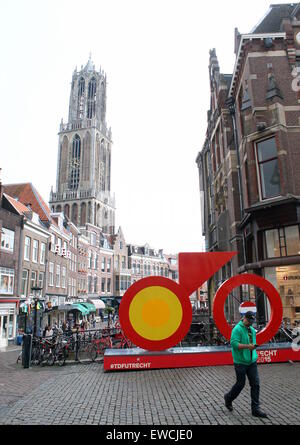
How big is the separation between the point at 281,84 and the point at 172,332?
532 inches

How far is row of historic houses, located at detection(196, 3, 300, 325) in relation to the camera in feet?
49.8

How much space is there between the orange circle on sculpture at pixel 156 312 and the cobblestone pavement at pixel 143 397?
1545 millimetres

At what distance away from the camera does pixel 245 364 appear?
19.7 feet

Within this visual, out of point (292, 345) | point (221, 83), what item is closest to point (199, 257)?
point (292, 345)

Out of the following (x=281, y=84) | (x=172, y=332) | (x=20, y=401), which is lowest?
(x=20, y=401)

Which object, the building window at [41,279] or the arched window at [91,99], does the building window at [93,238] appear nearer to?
the building window at [41,279]

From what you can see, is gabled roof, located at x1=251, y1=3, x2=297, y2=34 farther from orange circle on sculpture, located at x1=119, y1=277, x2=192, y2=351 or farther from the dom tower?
the dom tower

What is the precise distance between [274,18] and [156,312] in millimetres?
18496

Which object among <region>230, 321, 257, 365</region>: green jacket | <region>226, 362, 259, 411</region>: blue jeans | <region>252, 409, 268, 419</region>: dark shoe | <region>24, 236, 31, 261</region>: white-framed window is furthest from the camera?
<region>24, 236, 31, 261</region>: white-framed window

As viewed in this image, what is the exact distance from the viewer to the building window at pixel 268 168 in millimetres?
15961

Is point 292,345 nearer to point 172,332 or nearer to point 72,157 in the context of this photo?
point 172,332

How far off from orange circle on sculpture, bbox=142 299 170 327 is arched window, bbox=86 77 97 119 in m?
96.4

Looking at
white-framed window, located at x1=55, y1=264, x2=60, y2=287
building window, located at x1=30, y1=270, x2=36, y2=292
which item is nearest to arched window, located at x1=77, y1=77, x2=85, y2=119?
white-framed window, located at x1=55, y1=264, x2=60, y2=287
